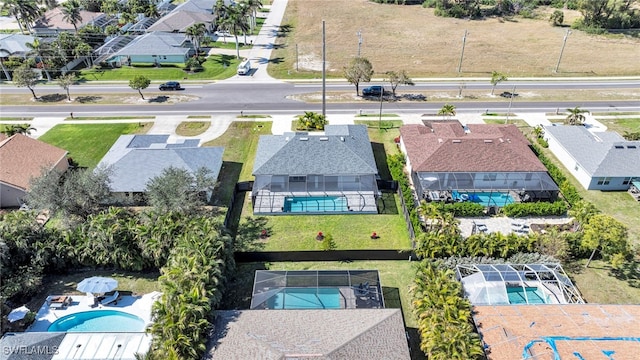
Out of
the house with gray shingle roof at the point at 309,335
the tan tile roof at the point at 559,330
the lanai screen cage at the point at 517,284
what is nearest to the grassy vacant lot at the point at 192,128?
the house with gray shingle roof at the point at 309,335

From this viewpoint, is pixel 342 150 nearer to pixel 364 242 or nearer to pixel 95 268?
pixel 364 242

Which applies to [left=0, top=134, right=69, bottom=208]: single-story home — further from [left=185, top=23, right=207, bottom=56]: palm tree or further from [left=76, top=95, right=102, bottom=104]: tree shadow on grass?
[left=185, top=23, right=207, bottom=56]: palm tree

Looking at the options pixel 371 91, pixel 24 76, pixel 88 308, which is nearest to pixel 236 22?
pixel 371 91

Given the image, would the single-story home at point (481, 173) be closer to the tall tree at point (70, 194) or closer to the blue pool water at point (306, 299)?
the blue pool water at point (306, 299)

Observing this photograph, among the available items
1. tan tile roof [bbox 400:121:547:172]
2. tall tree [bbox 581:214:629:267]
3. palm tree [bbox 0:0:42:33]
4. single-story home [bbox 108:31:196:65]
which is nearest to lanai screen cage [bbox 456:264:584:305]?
tall tree [bbox 581:214:629:267]

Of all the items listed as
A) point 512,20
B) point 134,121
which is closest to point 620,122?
point 512,20
